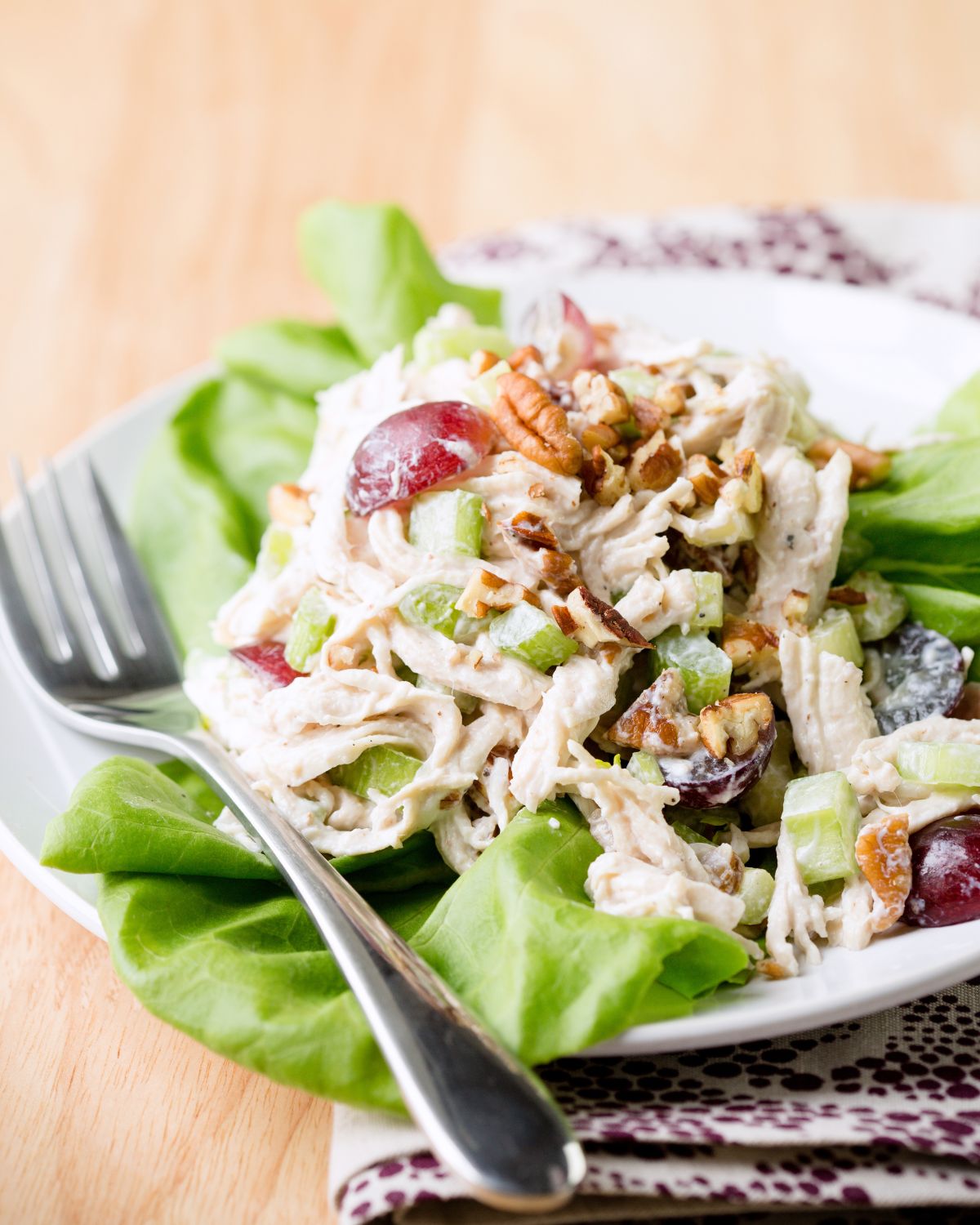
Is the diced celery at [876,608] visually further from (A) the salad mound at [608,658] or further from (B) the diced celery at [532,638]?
(B) the diced celery at [532,638]

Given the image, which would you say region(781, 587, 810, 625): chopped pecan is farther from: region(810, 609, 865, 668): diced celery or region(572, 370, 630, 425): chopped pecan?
region(572, 370, 630, 425): chopped pecan

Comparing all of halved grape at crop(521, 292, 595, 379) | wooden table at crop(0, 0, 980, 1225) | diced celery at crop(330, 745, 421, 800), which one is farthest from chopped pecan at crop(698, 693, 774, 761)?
wooden table at crop(0, 0, 980, 1225)

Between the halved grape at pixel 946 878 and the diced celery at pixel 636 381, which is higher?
the diced celery at pixel 636 381

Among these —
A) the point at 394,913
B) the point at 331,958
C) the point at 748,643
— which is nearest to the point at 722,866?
the point at 748,643

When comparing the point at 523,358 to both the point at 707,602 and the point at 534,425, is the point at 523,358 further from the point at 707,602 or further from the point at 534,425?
the point at 707,602

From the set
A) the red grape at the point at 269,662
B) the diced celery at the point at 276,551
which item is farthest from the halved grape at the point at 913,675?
the diced celery at the point at 276,551

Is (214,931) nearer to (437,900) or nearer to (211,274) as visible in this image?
(437,900)
